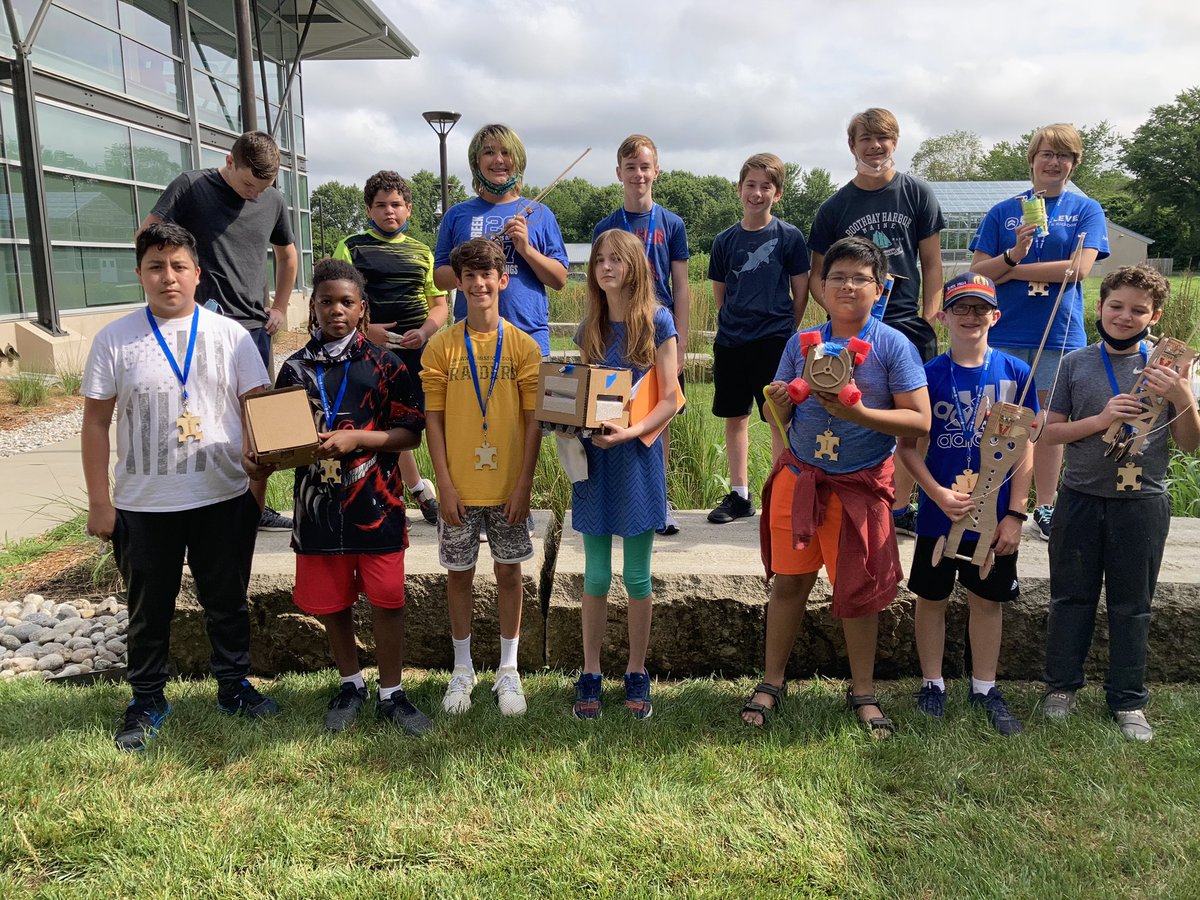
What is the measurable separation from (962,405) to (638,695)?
5.48ft

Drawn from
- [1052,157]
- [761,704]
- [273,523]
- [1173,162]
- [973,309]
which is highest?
[1173,162]

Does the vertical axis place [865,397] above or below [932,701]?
above

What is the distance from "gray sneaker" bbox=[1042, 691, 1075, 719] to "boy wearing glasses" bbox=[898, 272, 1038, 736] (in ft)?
0.52

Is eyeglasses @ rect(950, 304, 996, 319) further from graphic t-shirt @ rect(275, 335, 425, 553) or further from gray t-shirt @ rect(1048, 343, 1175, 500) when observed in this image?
graphic t-shirt @ rect(275, 335, 425, 553)

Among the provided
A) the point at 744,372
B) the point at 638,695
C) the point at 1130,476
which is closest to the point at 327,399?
the point at 638,695

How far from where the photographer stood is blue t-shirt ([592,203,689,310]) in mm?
4227

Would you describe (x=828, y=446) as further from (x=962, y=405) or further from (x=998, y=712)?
(x=998, y=712)

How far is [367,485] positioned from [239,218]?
169 centimetres

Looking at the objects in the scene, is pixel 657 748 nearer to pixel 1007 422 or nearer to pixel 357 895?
pixel 357 895

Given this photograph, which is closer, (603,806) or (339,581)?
(603,806)

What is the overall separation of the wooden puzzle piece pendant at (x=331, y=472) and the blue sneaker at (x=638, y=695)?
1.39m

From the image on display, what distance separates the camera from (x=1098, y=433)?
3.14m

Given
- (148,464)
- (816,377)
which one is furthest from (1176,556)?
(148,464)

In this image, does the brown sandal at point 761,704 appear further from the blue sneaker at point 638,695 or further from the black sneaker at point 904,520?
the black sneaker at point 904,520
